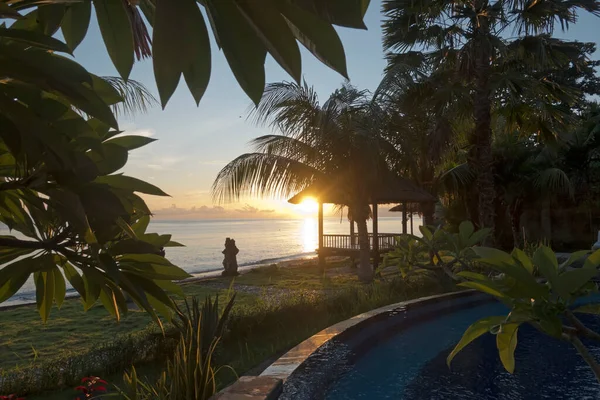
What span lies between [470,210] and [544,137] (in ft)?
32.1

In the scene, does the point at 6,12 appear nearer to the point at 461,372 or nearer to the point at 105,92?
the point at 105,92

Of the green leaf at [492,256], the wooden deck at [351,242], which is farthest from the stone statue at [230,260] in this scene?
the green leaf at [492,256]

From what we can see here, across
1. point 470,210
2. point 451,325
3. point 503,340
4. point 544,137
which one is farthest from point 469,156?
point 503,340

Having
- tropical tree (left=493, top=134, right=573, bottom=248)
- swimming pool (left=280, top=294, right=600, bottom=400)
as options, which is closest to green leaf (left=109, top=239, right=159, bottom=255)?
swimming pool (left=280, top=294, right=600, bottom=400)

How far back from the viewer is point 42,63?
818mm

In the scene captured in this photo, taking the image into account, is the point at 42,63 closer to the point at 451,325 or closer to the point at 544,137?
the point at 451,325

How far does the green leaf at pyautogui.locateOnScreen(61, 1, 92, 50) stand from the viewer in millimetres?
1154

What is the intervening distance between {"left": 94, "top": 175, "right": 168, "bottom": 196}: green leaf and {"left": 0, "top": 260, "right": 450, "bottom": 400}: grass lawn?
4.73 metres

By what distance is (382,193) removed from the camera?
51.8 feet

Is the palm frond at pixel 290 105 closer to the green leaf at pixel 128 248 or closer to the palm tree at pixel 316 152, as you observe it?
the palm tree at pixel 316 152

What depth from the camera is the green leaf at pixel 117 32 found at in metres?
1.00

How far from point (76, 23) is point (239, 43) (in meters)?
0.65

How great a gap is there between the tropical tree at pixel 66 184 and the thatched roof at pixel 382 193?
1316 cm

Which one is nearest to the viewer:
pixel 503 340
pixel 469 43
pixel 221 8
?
pixel 221 8
